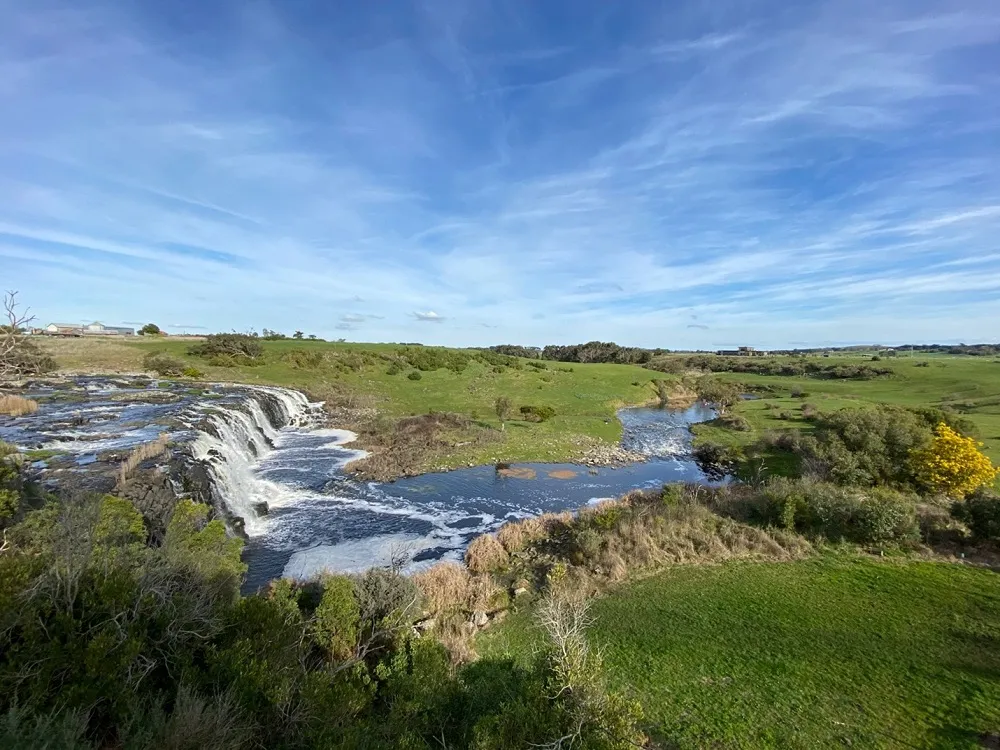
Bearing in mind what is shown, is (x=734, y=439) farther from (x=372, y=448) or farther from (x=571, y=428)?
(x=372, y=448)

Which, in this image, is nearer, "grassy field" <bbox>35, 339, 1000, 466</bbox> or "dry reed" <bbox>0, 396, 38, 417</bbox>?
"dry reed" <bbox>0, 396, 38, 417</bbox>

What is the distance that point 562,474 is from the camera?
2988cm

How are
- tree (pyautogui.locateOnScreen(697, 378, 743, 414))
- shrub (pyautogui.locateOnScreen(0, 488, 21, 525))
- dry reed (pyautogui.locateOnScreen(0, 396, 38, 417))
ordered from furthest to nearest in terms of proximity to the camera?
tree (pyautogui.locateOnScreen(697, 378, 743, 414)) → dry reed (pyautogui.locateOnScreen(0, 396, 38, 417)) → shrub (pyautogui.locateOnScreen(0, 488, 21, 525))

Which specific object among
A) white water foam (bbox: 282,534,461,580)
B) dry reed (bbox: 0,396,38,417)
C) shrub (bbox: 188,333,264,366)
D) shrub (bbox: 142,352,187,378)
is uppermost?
shrub (bbox: 188,333,264,366)

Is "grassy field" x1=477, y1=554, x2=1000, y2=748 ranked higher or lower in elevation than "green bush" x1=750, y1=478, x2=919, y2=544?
lower

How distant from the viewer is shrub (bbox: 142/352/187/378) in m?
50.0

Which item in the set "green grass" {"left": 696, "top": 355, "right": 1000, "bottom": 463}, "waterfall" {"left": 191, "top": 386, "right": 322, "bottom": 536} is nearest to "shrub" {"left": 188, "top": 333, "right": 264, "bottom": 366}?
"waterfall" {"left": 191, "top": 386, "right": 322, "bottom": 536}

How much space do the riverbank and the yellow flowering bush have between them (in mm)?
16362

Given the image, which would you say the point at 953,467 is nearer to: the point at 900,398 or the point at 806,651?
the point at 806,651

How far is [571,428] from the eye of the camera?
135 feet

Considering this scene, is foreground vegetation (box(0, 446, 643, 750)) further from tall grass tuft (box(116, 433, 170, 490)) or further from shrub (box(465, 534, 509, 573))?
tall grass tuft (box(116, 433, 170, 490))

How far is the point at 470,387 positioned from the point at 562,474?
1026 inches

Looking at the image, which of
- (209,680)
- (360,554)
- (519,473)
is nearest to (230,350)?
(519,473)

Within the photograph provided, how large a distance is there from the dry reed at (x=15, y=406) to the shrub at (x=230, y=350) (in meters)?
25.8
